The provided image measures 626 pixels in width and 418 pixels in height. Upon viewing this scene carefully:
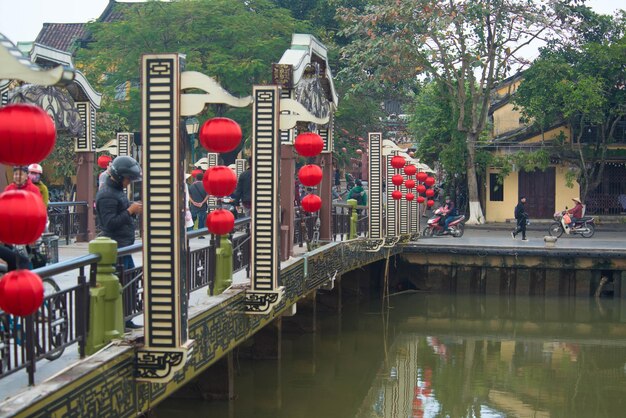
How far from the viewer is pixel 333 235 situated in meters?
17.5

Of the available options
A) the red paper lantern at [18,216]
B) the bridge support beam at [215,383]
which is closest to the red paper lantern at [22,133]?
the red paper lantern at [18,216]

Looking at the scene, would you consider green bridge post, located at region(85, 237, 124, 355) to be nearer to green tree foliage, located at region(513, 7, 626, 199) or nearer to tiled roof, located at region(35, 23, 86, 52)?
green tree foliage, located at region(513, 7, 626, 199)

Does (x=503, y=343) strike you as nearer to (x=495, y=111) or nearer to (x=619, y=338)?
(x=619, y=338)

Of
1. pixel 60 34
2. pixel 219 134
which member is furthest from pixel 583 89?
pixel 219 134

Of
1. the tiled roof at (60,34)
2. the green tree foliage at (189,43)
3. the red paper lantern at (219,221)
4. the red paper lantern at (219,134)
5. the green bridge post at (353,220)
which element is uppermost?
the tiled roof at (60,34)

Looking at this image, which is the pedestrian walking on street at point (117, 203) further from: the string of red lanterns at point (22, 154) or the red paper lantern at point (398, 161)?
the red paper lantern at point (398, 161)

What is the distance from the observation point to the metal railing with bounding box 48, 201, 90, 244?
46.8ft

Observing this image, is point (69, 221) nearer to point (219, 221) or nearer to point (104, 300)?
point (219, 221)

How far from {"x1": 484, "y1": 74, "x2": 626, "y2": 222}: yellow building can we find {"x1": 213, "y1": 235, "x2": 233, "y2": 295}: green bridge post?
22.0 meters

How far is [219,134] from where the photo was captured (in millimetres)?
7504

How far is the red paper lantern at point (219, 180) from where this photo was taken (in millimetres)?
8211


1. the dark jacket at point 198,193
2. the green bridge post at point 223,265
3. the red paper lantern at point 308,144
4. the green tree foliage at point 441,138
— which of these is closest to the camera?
the green bridge post at point 223,265

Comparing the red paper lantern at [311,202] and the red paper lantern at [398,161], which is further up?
the red paper lantern at [398,161]

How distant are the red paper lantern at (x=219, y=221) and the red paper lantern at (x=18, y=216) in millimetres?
4172
